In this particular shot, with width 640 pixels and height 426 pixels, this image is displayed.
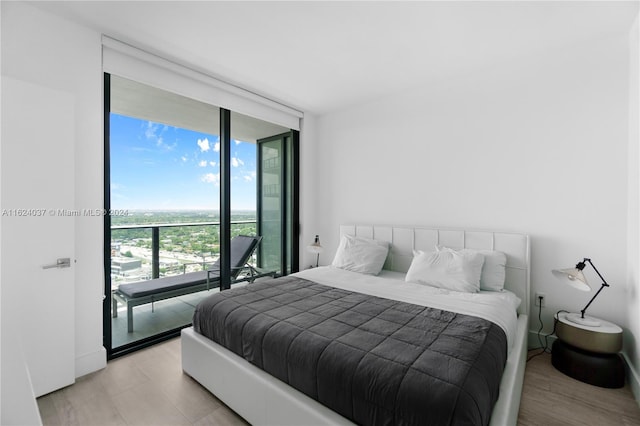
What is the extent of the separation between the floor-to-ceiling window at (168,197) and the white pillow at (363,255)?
3.87 ft

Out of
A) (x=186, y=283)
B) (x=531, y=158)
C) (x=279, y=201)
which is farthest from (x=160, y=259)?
(x=531, y=158)

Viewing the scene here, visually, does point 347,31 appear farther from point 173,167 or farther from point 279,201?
point 173,167

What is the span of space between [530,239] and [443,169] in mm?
1081

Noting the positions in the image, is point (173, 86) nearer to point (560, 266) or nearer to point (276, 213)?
point (276, 213)

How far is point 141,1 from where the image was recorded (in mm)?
1965

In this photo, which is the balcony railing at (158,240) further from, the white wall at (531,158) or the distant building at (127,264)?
the white wall at (531,158)

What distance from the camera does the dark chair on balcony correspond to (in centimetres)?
296

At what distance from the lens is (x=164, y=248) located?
150 inches

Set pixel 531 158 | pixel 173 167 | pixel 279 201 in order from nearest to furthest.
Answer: pixel 531 158 < pixel 173 167 < pixel 279 201

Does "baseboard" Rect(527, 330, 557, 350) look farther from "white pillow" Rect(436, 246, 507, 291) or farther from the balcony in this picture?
the balcony

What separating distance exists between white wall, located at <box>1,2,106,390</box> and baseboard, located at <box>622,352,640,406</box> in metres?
3.99

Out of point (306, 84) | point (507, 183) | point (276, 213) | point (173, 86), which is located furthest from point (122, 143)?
point (507, 183)

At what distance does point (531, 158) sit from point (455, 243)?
41.6 inches

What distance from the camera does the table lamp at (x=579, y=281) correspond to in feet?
6.86
